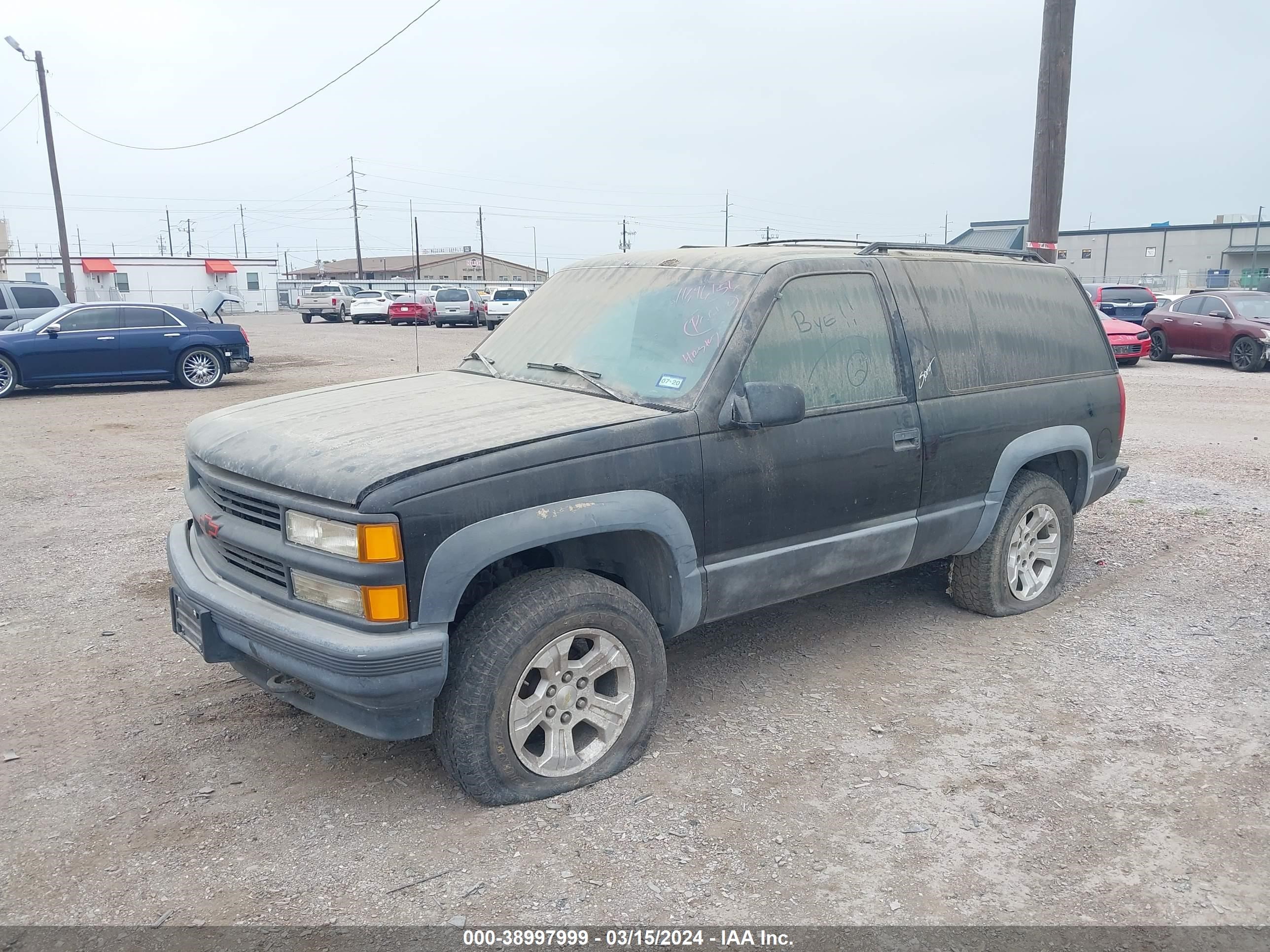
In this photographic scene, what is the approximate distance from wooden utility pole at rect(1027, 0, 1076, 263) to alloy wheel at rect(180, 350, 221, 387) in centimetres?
1247

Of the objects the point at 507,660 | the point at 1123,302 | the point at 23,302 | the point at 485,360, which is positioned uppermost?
the point at 485,360

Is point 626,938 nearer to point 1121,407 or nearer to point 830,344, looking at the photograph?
point 830,344

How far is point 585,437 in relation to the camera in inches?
139

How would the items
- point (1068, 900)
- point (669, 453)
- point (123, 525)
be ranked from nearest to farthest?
1. point (1068, 900)
2. point (669, 453)
3. point (123, 525)

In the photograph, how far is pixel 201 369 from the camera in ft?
53.8

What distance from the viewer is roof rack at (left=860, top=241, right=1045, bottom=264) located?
4.85 metres

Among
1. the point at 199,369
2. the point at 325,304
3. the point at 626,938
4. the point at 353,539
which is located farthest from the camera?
the point at 325,304

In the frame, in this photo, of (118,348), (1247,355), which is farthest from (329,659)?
(1247,355)

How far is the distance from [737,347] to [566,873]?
6.64 ft

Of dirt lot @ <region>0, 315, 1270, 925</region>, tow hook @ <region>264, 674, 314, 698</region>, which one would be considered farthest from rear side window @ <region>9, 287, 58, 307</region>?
tow hook @ <region>264, 674, 314, 698</region>

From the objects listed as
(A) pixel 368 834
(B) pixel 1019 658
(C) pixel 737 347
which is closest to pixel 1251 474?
(B) pixel 1019 658

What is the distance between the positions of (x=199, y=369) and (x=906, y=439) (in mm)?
14498

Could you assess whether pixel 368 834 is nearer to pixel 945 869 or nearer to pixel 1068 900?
pixel 945 869

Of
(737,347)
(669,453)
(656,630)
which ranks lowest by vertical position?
(656,630)
